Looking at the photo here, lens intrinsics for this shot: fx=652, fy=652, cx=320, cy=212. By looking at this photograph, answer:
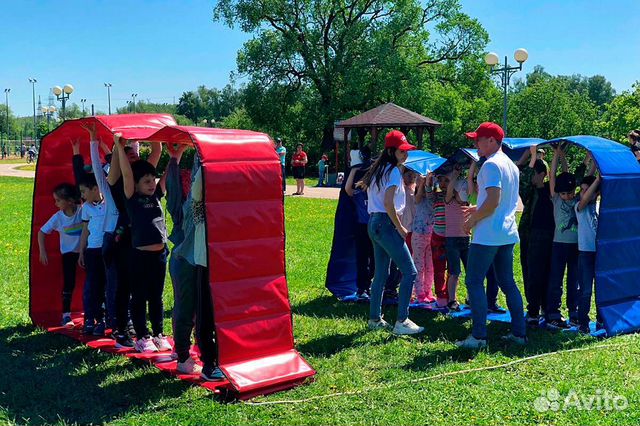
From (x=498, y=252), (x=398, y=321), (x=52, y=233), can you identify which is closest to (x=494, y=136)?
(x=498, y=252)

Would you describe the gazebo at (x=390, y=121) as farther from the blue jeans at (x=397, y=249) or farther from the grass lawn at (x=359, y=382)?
the blue jeans at (x=397, y=249)

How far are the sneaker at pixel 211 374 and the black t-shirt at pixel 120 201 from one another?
5.26 feet

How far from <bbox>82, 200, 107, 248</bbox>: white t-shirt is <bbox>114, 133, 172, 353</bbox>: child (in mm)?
782

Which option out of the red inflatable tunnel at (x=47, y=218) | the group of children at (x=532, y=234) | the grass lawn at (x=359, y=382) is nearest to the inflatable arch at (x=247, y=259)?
the grass lawn at (x=359, y=382)

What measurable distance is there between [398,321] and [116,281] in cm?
275

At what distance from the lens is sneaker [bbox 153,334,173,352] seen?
587 centimetres

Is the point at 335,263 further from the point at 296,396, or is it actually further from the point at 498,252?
the point at 296,396

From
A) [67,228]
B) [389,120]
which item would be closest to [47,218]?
[67,228]

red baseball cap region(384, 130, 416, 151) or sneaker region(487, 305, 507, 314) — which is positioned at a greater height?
red baseball cap region(384, 130, 416, 151)

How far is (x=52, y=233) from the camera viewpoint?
709 centimetres

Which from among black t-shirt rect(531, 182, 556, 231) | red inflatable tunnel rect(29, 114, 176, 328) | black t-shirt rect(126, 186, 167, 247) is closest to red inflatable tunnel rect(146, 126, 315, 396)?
black t-shirt rect(126, 186, 167, 247)

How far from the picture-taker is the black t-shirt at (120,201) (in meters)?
5.96

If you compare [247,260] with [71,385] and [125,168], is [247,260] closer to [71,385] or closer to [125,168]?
[125,168]

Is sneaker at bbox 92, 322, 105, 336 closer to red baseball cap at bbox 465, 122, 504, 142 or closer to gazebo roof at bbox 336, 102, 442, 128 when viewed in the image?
red baseball cap at bbox 465, 122, 504, 142
